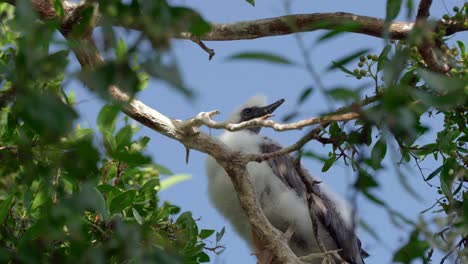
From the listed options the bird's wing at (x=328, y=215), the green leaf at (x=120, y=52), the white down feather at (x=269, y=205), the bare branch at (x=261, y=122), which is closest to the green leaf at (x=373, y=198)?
the bare branch at (x=261, y=122)

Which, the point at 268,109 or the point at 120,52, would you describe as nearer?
the point at 120,52

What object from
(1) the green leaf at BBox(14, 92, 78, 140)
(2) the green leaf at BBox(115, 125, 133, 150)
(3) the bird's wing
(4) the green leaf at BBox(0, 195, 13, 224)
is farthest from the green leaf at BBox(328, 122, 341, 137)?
(1) the green leaf at BBox(14, 92, 78, 140)

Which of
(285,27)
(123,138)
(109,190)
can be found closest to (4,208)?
(109,190)

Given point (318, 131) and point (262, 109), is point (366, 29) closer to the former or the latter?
point (318, 131)

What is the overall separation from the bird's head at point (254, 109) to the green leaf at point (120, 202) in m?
2.42

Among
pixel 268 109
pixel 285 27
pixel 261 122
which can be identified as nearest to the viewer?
pixel 261 122

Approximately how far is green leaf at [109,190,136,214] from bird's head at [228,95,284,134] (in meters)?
2.42

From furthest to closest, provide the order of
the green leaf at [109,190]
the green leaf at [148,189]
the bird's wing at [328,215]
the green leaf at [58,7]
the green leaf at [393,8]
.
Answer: the bird's wing at [328,215]
the green leaf at [148,189]
the green leaf at [109,190]
the green leaf at [58,7]
the green leaf at [393,8]

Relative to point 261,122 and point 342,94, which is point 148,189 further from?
point 342,94

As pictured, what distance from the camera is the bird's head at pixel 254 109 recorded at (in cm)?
607

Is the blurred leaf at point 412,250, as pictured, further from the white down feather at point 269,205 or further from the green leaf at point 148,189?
the white down feather at point 269,205

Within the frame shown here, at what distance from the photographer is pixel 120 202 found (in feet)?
12.0

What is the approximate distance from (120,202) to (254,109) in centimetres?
258

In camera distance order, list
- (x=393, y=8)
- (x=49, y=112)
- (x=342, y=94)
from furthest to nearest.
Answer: (x=393, y=8), (x=342, y=94), (x=49, y=112)
